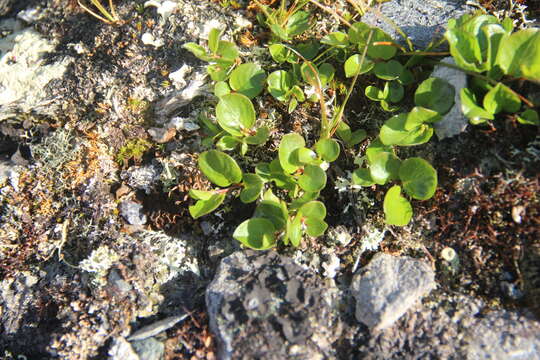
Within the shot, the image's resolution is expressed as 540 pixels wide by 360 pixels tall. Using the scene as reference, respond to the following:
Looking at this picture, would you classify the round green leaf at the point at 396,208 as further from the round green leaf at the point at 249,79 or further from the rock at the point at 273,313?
the round green leaf at the point at 249,79

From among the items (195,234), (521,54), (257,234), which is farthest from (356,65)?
(195,234)

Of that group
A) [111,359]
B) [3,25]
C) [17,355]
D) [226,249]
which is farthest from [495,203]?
[3,25]

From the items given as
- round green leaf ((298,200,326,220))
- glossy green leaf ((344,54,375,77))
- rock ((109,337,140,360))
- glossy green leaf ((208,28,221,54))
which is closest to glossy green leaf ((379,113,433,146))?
glossy green leaf ((344,54,375,77))

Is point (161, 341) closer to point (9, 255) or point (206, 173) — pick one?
point (206, 173)

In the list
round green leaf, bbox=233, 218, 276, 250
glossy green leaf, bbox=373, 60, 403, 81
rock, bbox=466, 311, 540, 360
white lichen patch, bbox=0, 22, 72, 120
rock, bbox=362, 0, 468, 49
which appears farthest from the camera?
white lichen patch, bbox=0, 22, 72, 120

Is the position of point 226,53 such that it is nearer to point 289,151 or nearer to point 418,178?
point 289,151

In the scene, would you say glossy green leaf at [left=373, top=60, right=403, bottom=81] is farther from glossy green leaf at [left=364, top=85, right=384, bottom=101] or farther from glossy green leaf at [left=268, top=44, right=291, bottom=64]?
glossy green leaf at [left=268, top=44, right=291, bottom=64]
